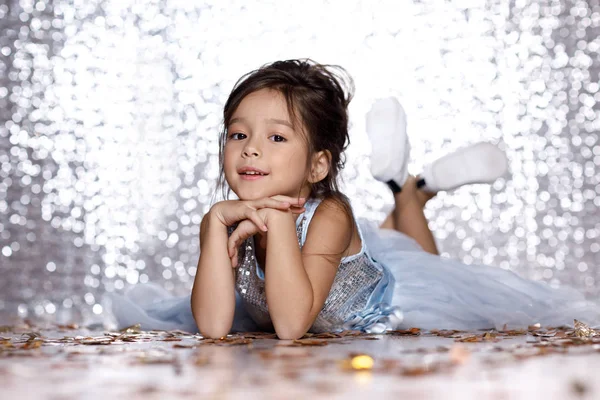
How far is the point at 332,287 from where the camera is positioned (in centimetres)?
→ 127

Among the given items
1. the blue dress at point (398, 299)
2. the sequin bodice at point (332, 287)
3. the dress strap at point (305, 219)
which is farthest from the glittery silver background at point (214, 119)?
the dress strap at point (305, 219)

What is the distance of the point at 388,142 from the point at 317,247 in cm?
60

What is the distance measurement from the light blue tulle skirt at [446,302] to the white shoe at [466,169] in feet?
0.69

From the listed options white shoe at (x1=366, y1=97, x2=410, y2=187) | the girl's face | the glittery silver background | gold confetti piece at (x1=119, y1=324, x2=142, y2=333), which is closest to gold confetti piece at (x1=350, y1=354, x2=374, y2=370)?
the girl's face

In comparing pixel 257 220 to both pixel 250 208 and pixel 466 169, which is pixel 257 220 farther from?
pixel 466 169

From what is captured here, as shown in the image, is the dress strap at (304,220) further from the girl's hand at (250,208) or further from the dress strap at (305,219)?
the girl's hand at (250,208)

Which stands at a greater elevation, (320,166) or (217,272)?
(320,166)

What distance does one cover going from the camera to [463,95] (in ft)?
7.90

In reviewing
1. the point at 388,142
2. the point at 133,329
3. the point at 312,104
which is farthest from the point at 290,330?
the point at 388,142

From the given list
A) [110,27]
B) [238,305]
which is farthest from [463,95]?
[238,305]

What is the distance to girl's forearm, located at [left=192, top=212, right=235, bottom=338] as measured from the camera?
1.07 meters

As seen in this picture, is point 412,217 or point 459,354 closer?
point 459,354

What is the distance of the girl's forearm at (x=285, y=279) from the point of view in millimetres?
1012

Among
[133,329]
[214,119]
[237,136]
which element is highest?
[214,119]
